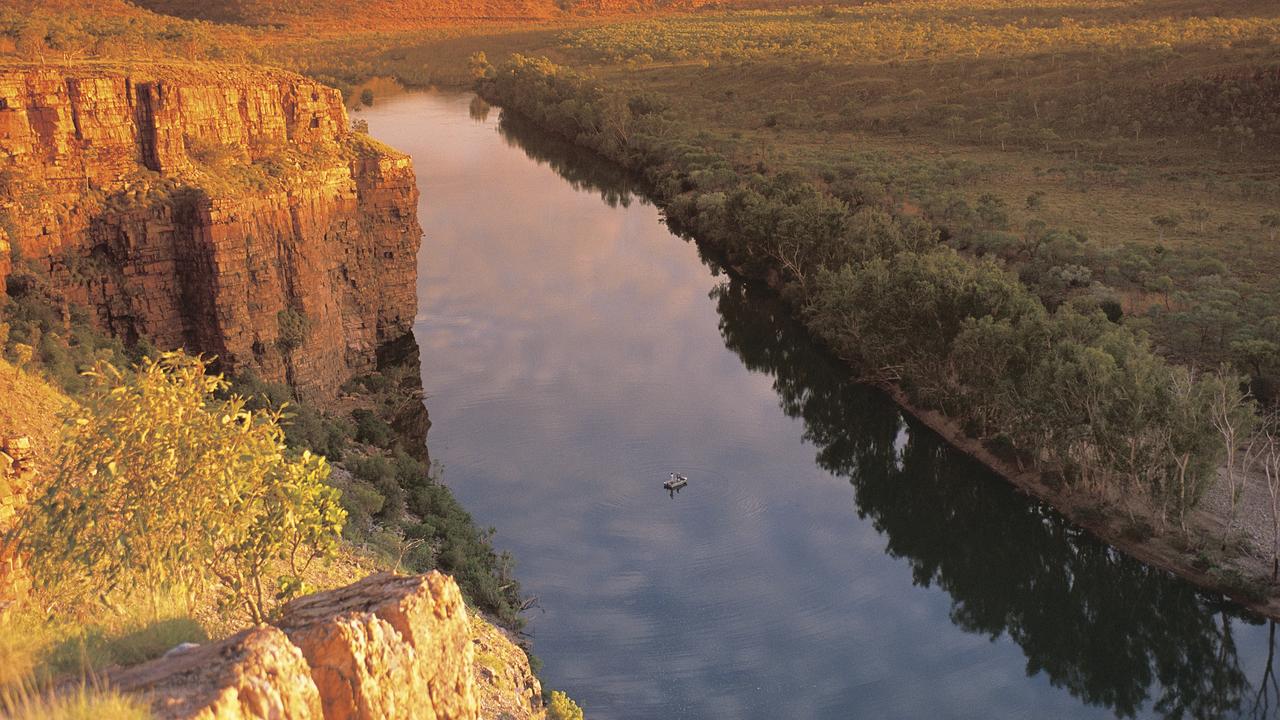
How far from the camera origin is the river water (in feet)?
90.9

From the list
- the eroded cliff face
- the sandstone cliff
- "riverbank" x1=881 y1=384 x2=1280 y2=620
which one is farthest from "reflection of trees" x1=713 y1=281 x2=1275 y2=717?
the sandstone cliff

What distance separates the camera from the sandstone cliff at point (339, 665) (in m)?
9.44

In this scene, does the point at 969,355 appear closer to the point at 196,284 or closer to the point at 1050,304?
the point at 1050,304

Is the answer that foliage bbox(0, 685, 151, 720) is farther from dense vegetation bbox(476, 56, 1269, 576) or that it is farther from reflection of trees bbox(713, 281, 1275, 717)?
dense vegetation bbox(476, 56, 1269, 576)

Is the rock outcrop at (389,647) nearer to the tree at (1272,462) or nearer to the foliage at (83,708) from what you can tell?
the foliage at (83,708)

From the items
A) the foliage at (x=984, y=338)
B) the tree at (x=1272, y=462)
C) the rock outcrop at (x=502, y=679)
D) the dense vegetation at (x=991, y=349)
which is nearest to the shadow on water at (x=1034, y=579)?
the dense vegetation at (x=991, y=349)

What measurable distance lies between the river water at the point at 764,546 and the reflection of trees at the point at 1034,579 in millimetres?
76

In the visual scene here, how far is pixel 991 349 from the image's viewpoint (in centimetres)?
3628

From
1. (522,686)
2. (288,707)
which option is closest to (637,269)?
(522,686)

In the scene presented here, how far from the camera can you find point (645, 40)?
6688 inches

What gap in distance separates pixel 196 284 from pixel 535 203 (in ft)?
149

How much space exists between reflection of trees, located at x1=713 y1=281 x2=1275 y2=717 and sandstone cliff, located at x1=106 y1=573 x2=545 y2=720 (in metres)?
21.2

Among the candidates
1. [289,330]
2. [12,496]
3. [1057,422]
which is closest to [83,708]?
[12,496]

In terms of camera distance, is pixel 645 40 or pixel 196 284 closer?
pixel 196 284
